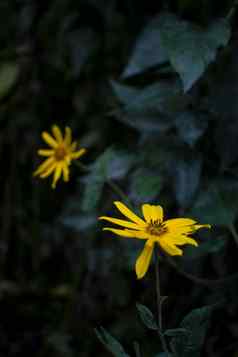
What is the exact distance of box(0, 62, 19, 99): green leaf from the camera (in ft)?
5.67

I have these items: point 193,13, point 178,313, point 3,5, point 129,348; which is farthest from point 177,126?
point 3,5

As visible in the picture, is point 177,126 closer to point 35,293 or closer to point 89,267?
point 89,267

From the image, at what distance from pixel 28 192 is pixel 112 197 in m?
0.44

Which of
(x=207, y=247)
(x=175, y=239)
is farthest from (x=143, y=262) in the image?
(x=207, y=247)

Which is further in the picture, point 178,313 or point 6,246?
point 6,246

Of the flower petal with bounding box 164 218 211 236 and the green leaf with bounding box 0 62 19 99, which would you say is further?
the green leaf with bounding box 0 62 19 99

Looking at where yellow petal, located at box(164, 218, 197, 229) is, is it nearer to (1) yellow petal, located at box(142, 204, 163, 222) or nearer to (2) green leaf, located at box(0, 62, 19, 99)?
(1) yellow petal, located at box(142, 204, 163, 222)

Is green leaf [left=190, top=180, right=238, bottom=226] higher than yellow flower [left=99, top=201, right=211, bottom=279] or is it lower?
lower

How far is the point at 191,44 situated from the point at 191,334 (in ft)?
1.72

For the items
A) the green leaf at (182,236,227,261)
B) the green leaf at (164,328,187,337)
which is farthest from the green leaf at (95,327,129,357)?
the green leaf at (182,236,227,261)

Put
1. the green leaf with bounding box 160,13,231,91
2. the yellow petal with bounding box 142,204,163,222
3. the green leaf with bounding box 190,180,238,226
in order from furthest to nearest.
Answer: the green leaf with bounding box 190,180,238,226
the green leaf with bounding box 160,13,231,91
the yellow petal with bounding box 142,204,163,222

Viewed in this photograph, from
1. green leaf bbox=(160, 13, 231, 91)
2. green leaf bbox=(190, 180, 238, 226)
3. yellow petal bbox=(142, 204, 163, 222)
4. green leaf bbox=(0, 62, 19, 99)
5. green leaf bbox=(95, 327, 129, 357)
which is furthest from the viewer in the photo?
green leaf bbox=(0, 62, 19, 99)

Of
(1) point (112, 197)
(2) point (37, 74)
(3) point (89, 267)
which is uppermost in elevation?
(2) point (37, 74)

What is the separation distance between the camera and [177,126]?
115cm
